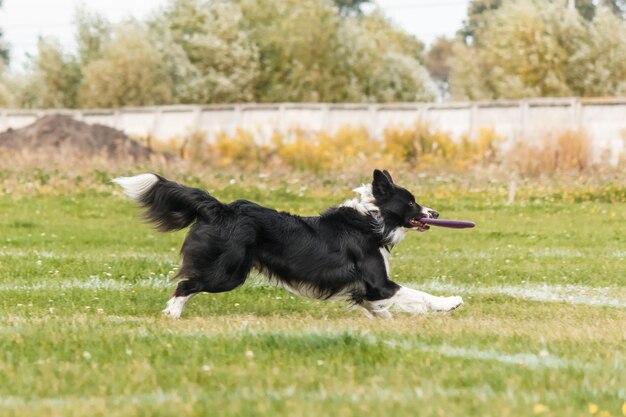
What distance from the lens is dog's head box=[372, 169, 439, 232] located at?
9164 mm

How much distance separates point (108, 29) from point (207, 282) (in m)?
52.6

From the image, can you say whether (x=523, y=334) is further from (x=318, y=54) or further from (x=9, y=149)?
(x=318, y=54)

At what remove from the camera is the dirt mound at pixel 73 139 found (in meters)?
30.6

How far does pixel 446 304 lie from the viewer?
29.2 ft

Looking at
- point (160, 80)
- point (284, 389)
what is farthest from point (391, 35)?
point (284, 389)

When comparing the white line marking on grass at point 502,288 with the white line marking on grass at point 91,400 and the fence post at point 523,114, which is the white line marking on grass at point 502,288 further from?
the fence post at point 523,114

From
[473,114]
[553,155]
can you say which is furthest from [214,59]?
[553,155]

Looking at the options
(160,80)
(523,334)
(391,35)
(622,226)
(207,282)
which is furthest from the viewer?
(391,35)

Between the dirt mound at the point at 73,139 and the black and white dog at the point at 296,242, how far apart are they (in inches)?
843

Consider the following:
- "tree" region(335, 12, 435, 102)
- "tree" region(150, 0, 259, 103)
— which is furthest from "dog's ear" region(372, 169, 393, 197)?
"tree" region(335, 12, 435, 102)

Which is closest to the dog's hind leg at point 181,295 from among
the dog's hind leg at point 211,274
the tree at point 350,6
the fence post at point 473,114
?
the dog's hind leg at point 211,274

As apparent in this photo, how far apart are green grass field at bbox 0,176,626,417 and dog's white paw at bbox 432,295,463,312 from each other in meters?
0.13

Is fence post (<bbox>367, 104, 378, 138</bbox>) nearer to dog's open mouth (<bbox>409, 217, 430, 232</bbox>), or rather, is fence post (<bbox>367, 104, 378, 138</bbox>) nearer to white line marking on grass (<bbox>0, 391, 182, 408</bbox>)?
dog's open mouth (<bbox>409, 217, 430, 232</bbox>)

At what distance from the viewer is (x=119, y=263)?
12125mm
